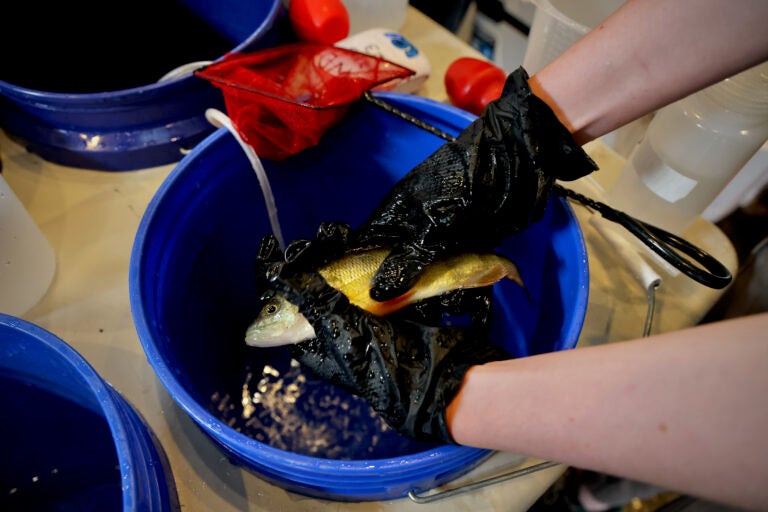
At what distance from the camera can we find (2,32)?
1.07 meters

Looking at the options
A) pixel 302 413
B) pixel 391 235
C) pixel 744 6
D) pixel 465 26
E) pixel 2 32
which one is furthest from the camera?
pixel 465 26

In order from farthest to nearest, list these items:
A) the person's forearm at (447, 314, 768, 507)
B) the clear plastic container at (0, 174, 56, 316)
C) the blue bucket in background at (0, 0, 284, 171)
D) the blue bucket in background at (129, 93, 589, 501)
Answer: the blue bucket in background at (0, 0, 284, 171) → the clear plastic container at (0, 174, 56, 316) → the blue bucket in background at (129, 93, 589, 501) → the person's forearm at (447, 314, 768, 507)

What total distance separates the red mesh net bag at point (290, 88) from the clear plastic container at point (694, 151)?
454 millimetres

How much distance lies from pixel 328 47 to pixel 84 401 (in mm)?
673

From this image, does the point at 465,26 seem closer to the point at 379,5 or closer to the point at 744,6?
the point at 379,5

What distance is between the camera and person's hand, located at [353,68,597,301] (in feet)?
2.25

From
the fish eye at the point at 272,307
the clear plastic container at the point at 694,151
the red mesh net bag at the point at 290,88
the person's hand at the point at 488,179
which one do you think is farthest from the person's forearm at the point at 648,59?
the fish eye at the point at 272,307

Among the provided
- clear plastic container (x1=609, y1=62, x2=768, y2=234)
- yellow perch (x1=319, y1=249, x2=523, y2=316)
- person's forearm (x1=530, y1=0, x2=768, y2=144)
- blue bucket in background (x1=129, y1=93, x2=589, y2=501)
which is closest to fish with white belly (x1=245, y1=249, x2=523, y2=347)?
yellow perch (x1=319, y1=249, x2=523, y2=316)

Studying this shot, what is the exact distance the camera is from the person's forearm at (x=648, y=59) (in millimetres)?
568

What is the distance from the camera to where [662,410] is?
387 millimetres

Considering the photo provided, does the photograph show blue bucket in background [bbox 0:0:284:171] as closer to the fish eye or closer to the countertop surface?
the countertop surface

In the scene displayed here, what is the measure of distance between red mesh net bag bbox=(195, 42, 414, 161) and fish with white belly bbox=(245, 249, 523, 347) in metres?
0.24

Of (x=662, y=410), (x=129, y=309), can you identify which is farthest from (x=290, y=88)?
(x=662, y=410)

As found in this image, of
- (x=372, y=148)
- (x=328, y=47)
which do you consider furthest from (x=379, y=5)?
(x=372, y=148)
